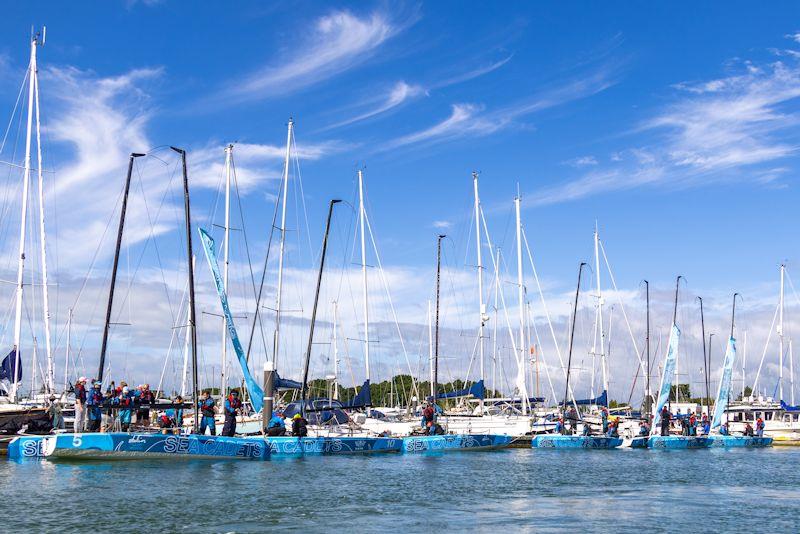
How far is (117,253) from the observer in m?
37.9

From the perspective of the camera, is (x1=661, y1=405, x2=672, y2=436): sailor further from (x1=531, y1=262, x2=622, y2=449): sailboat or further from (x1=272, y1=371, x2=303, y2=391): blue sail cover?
(x1=272, y1=371, x2=303, y2=391): blue sail cover

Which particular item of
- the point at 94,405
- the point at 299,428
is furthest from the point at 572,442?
the point at 94,405

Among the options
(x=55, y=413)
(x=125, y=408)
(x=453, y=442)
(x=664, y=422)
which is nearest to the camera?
(x=125, y=408)

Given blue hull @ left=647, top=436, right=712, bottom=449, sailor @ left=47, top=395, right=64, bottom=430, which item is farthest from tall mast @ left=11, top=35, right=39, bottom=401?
blue hull @ left=647, top=436, right=712, bottom=449

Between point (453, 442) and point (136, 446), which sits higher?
point (136, 446)

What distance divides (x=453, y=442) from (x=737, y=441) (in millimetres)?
26572

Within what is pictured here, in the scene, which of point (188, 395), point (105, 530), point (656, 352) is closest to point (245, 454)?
point (105, 530)

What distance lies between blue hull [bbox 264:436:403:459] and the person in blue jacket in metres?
6.51

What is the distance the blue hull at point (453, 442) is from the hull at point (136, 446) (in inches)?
484

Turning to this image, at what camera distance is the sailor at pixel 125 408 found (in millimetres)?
33250

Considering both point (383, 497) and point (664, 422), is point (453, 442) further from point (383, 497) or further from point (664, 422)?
point (383, 497)

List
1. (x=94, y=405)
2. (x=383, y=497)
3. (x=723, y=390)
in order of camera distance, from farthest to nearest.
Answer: (x=723, y=390), (x=94, y=405), (x=383, y=497)

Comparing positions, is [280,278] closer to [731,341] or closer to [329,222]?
[329,222]

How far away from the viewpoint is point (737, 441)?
6191 centimetres
